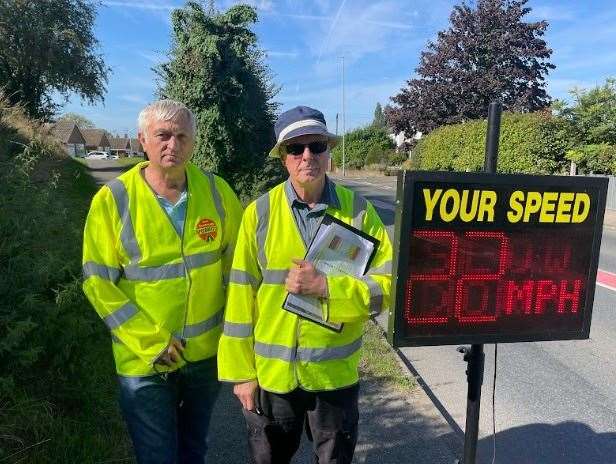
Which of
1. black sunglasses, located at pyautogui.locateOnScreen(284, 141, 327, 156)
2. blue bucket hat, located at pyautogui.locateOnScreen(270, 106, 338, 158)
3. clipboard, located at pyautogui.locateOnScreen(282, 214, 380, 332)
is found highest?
blue bucket hat, located at pyautogui.locateOnScreen(270, 106, 338, 158)

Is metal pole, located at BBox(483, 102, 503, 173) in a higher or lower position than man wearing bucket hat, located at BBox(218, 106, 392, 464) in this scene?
higher

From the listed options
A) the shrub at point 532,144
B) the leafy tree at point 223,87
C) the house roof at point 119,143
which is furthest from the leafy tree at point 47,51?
the house roof at point 119,143

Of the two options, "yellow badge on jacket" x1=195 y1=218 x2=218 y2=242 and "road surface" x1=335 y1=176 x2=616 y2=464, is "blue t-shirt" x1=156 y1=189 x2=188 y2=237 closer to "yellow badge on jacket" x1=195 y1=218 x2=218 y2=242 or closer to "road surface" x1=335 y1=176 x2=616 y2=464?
"yellow badge on jacket" x1=195 y1=218 x2=218 y2=242

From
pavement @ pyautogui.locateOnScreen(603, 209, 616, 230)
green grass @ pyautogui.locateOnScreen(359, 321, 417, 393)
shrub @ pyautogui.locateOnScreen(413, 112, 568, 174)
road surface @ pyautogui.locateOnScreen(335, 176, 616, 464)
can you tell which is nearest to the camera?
road surface @ pyautogui.locateOnScreen(335, 176, 616, 464)

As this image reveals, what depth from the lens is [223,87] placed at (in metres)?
9.86

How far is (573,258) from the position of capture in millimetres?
2398

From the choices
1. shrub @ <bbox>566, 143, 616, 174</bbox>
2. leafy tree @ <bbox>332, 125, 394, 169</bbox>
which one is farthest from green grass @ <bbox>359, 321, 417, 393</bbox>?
leafy tree @ <bbox>332, 125, 394, 169</bbox>

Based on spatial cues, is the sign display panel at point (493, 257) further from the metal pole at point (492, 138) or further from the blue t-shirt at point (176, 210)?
the blue t-shirt at point (176, 210)

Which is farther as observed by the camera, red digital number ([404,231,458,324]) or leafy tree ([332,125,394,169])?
leafy tree ([332,125,394,169])

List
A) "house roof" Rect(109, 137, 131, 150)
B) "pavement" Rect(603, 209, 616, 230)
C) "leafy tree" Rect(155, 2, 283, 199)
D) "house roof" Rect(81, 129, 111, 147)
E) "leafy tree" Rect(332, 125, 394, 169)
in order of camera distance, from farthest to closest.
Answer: "house roof" Rect(109, 137, 131, 150) < "house roof" Rect(81, 129, 111, 147) < "leafy tree" Rect(332, 125, 394, 169) < "pavement" Rect(603, 209, 616, 230) < "leafy tree" Rect(155, 2, 283, 199)

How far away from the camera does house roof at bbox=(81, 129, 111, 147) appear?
4491 inches

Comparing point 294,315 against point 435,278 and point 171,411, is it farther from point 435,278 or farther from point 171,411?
point 171,411

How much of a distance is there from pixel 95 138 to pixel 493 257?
124 m

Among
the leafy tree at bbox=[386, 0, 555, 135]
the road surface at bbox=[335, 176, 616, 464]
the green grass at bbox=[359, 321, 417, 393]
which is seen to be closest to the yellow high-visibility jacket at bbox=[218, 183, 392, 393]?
the road surface at bbox=[335, 176, 616, 464]
